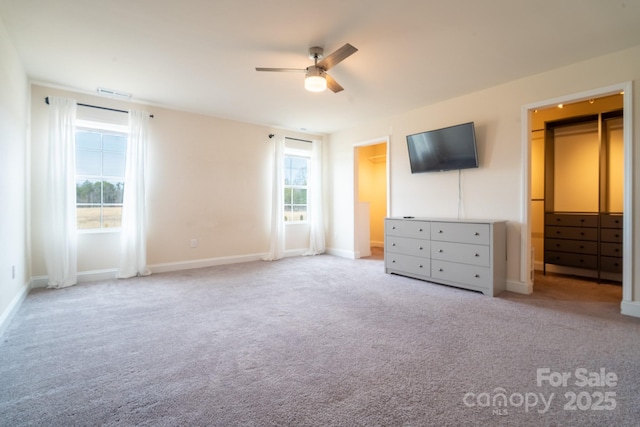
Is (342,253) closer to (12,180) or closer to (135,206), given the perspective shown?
(135,206)

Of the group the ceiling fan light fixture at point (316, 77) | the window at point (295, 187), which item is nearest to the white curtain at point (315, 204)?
the window at point (295, 187)

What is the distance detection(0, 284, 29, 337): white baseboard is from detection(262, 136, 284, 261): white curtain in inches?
131

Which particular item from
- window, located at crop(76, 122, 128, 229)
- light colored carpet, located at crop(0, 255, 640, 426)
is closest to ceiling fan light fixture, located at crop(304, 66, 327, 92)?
light colored carpet, located at crop(0, 255, 640, 426)

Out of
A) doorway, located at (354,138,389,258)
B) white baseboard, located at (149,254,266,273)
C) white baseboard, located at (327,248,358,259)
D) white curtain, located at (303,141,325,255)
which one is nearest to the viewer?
white baseboard, located at (149,254,266,273)

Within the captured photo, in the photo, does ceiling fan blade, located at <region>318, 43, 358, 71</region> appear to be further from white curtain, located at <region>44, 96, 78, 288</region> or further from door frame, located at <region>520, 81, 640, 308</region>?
white curtain, located at <region>44, 96, 78, 288</region>

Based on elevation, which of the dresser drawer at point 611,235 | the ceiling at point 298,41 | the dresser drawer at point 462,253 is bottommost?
the dresser drawer at point 462,253

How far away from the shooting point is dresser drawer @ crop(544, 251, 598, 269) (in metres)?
4.07

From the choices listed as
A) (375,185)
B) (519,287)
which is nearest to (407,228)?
(519,287)

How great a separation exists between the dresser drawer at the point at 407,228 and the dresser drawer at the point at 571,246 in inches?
84.2

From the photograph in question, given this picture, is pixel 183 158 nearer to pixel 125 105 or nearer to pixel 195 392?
pixel 125 105

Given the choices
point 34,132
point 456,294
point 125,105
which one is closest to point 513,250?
point 456,294

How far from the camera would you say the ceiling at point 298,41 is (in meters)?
2.30

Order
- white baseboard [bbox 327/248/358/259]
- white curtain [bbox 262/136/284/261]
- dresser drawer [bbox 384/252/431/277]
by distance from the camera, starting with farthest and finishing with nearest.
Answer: white baseboard [bbox 327/248/358/259] → white curtain [bbox 262/136/284/261] → dresser drawer [bbox 384/252/431/277]

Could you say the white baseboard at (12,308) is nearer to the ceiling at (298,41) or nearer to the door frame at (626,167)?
the ceiling at (298,41)
